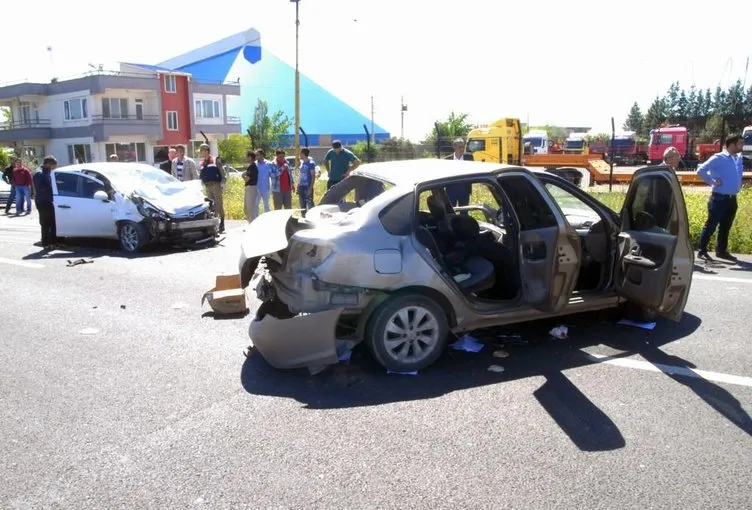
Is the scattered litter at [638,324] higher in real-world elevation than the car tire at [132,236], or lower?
lower

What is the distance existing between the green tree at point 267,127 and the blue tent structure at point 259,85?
18.8 m

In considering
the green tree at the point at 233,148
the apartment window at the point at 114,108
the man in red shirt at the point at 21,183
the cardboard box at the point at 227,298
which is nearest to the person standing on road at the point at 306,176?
the cardboard box at the point at 227,298

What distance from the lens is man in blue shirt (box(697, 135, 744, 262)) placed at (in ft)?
27.0

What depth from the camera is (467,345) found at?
5102 mm

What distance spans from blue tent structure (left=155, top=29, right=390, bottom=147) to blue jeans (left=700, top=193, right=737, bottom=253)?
266 ft

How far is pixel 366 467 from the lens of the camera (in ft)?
11.0

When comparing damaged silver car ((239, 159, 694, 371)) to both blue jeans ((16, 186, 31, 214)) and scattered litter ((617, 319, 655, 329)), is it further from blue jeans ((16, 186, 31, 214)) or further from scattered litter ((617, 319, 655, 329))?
blue jeans ((16, 186, 31, 214))

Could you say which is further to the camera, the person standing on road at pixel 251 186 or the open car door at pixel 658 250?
the person standing on road at pixel 251 186

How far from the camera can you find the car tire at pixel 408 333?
4.52 m

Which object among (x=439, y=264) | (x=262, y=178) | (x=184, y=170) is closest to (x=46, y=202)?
(x=184, y=170)

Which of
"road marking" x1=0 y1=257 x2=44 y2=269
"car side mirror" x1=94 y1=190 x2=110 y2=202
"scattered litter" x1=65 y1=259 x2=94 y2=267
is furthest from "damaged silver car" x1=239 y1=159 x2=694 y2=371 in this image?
"car side mirror" x1=94 y1=190 x2=110 y2=202

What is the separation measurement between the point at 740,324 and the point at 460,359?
9.05 ft

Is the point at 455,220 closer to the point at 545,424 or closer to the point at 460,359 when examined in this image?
the point at 460,359

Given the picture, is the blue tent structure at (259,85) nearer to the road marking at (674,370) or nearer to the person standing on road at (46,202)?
the person standing on road at (46,202)
